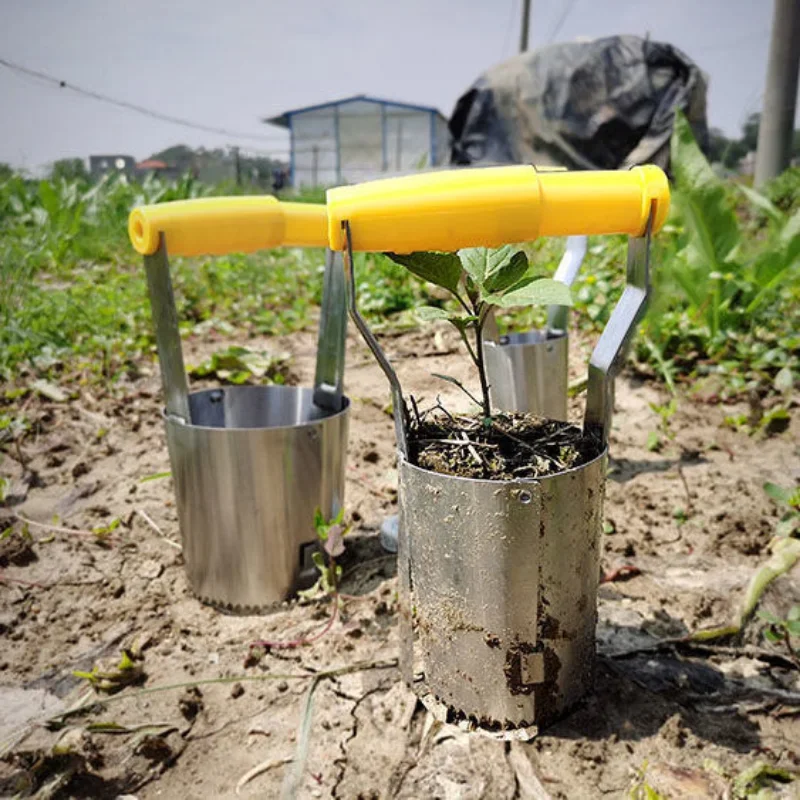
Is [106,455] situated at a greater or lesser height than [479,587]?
lesser

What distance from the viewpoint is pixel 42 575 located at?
4.49ft

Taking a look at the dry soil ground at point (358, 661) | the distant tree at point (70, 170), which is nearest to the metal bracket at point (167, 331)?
the dry soil ground at point (358, 661)

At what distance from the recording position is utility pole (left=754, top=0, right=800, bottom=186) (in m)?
3.11

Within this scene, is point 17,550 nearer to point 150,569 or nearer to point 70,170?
point 150,569

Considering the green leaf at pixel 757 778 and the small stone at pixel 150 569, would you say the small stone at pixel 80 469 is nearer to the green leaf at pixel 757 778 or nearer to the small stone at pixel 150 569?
the small stone at pixel 150 569

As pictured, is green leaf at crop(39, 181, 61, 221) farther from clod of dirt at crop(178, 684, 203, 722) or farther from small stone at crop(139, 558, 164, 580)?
clod of dirt at crop(178, 684, 203, 722)

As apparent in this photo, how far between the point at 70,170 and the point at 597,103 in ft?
17.8

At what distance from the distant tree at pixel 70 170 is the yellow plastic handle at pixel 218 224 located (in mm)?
5766

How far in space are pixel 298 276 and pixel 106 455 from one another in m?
2.35

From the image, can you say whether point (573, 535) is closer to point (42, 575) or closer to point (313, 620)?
point (313, 620)

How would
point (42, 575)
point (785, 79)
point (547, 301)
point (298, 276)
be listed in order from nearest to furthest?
1. point (547, 301)
2. point (42, 575)
3. point (785, 79)
4. point (298, 276)

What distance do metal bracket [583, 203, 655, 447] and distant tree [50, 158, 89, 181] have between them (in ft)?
20.6

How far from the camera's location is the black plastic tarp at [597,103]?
7875 millimetres

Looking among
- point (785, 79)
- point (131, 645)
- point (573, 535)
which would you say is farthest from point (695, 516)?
point (785, 79)
